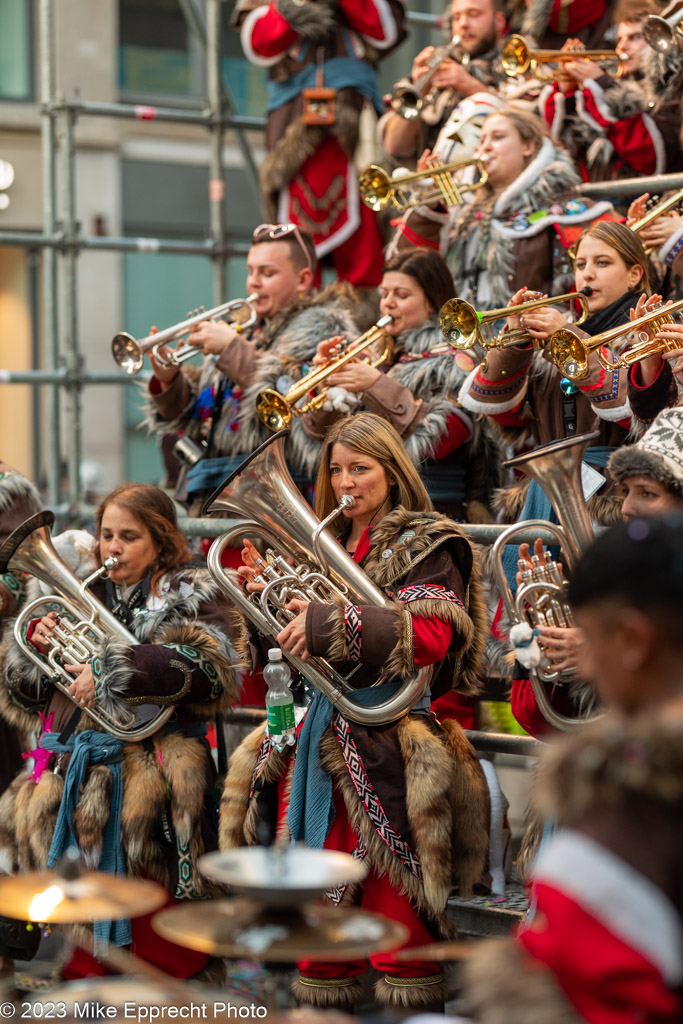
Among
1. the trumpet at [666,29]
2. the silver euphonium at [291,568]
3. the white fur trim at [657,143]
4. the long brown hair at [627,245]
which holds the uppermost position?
the trumpet at [666,29]

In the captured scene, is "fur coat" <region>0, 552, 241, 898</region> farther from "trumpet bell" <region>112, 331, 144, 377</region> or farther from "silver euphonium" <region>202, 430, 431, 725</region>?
"trumpet bell" <region>112, 331, 144, 377</region>

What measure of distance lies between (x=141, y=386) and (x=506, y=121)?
1888 mm

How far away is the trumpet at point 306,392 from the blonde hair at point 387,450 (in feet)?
2.75

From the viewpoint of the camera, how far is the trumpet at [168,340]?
18.6 ft

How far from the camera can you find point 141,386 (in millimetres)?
5996

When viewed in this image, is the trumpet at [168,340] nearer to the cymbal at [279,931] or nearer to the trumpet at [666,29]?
the trumpet at [666,29]

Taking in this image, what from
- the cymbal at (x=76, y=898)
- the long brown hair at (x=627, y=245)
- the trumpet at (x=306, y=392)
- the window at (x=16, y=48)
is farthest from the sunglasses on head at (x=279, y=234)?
the window at (x=16, y=48)

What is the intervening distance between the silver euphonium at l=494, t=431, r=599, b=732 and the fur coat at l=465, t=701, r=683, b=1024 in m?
1.58

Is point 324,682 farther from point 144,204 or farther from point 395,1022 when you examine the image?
point 144,204

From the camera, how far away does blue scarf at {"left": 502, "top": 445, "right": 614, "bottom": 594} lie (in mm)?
4320

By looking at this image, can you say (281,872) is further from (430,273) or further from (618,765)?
(430,273)

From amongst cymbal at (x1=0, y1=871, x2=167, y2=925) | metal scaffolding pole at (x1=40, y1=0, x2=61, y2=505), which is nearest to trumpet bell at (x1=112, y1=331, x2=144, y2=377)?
metal scaffolding pole at (x1=40, y1=0, x2=61, y2=505)

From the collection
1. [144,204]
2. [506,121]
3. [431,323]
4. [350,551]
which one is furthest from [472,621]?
[144,204]

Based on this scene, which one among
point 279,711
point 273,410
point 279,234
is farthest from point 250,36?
point 279,711
